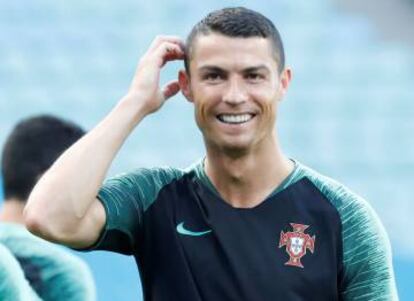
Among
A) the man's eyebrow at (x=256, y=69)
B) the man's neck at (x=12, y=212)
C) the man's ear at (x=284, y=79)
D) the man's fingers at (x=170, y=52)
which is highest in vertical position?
the man's fingers at (x=170, y=52)

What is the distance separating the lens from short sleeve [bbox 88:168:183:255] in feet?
9.22

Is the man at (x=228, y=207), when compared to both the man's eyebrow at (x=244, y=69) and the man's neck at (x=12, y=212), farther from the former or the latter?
the man's neck at (x=12, y=212)

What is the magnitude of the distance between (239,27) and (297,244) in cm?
55

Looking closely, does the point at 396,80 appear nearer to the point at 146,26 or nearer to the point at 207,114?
the point at 146,26

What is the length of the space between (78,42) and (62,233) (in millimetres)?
6507

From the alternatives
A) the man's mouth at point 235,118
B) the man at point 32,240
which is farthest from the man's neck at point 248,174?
the man at point 32,240

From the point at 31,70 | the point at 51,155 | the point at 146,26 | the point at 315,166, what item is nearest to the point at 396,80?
the point at 315,166

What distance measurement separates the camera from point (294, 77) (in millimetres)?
9000

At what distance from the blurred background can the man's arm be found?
225 inches

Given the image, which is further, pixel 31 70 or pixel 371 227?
pixel 31 70

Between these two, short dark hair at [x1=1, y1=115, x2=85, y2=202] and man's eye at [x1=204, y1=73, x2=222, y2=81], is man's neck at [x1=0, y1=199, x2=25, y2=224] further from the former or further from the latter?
man's eye at [x1=204, y1=73, x2=222, y2=81]

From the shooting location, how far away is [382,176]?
28.8ft

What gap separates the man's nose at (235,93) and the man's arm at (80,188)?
0.94 ft

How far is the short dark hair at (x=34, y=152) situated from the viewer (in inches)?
168
